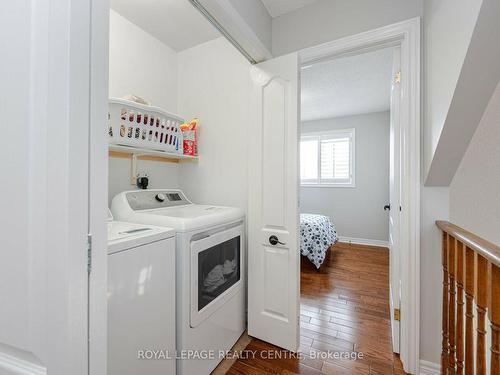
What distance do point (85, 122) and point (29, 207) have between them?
0.74ft

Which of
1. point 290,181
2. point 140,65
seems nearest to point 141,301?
point 290,181

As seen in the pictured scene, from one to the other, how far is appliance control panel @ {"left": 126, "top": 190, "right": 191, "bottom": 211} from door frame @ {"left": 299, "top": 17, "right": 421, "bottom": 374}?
1.71 meters

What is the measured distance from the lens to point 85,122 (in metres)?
0.55

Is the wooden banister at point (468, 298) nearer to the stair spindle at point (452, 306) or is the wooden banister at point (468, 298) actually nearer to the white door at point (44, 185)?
the stair spindle at point (452, 306)

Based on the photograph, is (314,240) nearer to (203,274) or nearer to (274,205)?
(274,205)

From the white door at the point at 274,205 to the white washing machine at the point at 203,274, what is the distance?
0.14 m

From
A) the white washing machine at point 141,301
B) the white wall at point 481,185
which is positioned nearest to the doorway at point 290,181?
the white wall at point 481,185

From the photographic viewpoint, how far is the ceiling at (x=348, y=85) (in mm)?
2691

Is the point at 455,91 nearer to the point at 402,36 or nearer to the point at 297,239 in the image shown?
the point at 402,36

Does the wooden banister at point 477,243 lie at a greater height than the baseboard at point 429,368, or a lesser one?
greater

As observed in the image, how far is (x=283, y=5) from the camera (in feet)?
5.73

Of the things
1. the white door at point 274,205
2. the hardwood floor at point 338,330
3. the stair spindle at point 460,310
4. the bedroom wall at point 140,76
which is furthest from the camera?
the bedroom wall at point 140,76

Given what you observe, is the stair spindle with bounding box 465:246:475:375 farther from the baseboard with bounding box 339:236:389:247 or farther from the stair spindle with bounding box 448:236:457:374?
the baseboard with bounding box 339:236:389:247

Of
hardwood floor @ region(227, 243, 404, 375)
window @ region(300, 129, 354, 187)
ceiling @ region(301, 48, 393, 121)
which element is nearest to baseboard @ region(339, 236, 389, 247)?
window @ region(300, 129, 354, 187)
